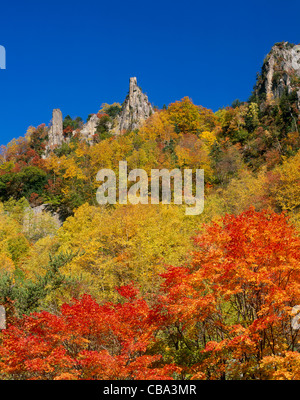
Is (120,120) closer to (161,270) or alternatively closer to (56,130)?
(56,130)

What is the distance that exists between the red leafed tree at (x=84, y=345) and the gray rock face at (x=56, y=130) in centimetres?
6227

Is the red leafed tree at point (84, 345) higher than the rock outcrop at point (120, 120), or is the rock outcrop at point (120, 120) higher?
the rock outcrop at point (120, 120)

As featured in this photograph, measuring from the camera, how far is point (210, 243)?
1044 centimetres

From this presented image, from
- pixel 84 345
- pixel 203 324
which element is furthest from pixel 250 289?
pixel 84 345

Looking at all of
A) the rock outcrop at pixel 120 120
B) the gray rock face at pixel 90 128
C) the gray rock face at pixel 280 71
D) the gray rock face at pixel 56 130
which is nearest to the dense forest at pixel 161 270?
the gray rock face at pixel 280 71

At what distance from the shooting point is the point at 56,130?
7081 cm

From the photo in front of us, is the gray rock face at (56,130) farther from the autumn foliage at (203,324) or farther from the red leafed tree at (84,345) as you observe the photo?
the autumn foliage at (203,324)

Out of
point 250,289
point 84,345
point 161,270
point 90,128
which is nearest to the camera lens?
point 250,289

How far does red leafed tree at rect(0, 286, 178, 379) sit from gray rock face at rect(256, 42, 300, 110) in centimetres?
4924

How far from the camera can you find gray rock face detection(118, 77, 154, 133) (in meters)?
64.8

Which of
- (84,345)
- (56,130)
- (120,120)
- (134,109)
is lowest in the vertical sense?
(84,345)

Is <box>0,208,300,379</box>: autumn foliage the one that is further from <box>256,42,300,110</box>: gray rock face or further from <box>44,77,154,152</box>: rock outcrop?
<box>44,77,154,152</box>: rock outcrop

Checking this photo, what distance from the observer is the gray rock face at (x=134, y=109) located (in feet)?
213

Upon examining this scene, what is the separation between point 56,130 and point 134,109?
1917 cm
